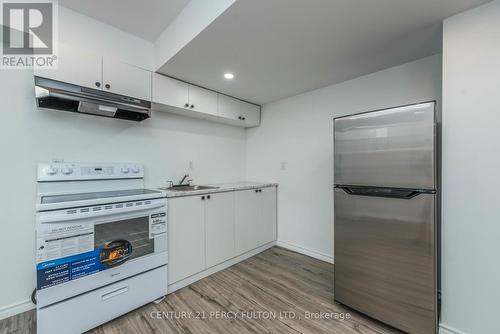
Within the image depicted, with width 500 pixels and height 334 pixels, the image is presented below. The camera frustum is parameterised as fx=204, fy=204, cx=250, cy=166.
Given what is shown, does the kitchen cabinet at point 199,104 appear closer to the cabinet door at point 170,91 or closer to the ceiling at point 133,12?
the cabinet door at point 170,91

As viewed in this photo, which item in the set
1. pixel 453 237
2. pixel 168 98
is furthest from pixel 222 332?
pixel 168 98

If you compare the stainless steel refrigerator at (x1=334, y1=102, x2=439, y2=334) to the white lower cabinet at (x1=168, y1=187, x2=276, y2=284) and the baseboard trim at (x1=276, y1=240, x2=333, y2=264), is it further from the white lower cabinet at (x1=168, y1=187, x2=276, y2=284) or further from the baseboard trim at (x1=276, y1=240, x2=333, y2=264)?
the white lower cabinet at (x1=168, y1=187, x2=276, y2=284)

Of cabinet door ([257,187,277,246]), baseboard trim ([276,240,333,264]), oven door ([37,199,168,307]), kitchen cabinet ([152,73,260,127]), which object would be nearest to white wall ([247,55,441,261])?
baseboard trim ([276,240,333,264])

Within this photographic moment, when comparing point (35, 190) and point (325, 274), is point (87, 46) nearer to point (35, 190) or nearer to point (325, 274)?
point (35, 190)

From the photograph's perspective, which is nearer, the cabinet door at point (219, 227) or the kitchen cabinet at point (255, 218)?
the cabinet door at point (219, 227)

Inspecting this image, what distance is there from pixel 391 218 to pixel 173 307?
1.96 m

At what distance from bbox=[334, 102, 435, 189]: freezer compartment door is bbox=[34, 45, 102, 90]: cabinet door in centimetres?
216

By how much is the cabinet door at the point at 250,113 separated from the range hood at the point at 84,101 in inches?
57.0

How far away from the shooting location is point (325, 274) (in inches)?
92.3

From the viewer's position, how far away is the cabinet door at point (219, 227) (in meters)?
2.32

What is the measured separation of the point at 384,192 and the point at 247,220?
1.69 m

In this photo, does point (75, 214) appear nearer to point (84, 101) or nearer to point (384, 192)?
point (84, 101)

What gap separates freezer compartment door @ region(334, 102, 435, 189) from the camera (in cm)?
140

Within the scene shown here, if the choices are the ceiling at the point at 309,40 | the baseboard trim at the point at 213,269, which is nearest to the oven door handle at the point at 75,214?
the baseboard trim at the point at 213,269
